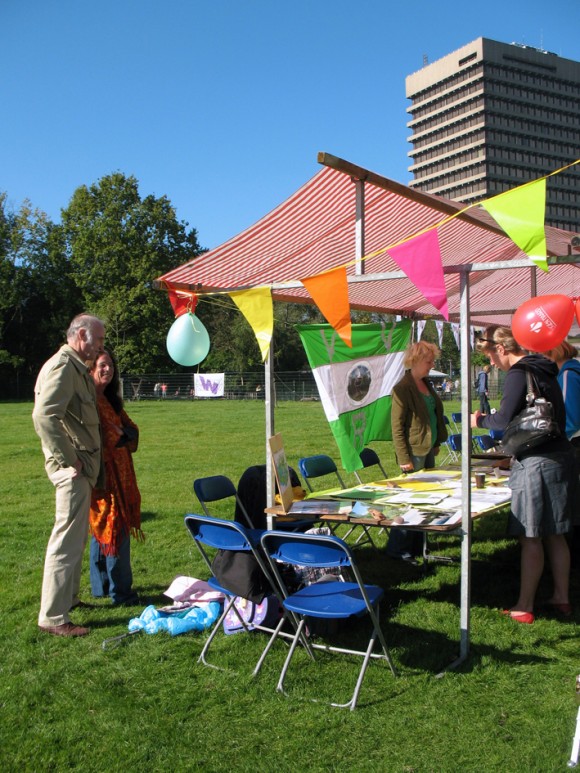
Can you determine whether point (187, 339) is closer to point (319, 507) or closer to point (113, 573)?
point (319, 507)

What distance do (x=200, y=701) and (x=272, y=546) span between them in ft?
2.50

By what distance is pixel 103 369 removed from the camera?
4297mm

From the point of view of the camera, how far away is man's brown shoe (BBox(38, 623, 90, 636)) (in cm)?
387

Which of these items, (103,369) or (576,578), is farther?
(576,578)

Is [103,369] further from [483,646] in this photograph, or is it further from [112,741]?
[483,646]

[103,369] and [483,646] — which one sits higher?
[103,369]

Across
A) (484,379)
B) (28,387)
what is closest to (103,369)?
(484,379)

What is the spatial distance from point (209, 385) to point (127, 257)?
1218 cm

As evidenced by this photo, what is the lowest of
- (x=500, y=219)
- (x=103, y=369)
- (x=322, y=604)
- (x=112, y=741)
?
(x=112, y=741)

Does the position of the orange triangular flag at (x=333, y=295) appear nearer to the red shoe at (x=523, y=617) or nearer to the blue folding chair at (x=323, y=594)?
the blue folding chair at (x=323, y=594)

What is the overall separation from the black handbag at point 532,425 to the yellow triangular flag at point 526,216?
3.34 ft

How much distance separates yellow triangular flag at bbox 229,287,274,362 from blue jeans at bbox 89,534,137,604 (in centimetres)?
156

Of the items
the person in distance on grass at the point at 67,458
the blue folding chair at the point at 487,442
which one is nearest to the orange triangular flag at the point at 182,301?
the person in distance on grass at the point at 67,458

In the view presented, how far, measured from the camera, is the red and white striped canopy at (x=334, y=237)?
13.6ft
